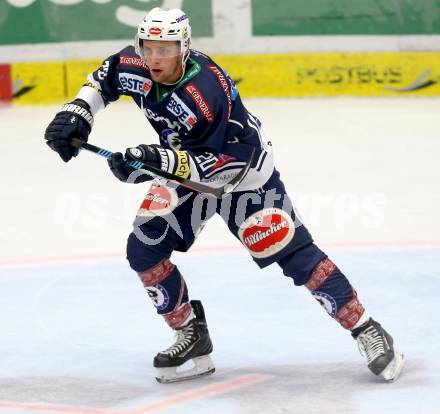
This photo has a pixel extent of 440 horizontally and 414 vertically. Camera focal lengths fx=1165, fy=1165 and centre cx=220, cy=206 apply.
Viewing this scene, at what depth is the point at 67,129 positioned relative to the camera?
4617 mm

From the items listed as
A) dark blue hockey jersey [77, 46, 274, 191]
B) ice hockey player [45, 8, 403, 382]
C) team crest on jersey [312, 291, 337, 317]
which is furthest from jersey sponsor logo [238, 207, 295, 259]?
team crest on jersey [312, 291, 337, 317]

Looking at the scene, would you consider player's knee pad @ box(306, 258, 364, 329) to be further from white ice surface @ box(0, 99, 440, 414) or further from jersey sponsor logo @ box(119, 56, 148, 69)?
jersey sponsor logo @ box(119, 56, 148, 69)

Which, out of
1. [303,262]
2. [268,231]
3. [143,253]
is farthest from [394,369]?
[143,253]

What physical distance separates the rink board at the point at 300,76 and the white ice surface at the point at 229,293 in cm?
208

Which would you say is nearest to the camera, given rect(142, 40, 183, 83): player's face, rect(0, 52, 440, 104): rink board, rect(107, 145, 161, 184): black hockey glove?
rect(107, 145, 161, 184): black hockey glove

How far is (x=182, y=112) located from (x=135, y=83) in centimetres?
33

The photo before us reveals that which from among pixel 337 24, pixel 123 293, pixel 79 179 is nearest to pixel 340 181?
pixel 79 179

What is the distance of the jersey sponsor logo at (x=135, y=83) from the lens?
4.61m

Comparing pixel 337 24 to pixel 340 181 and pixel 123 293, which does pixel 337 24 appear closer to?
pixel 340 181

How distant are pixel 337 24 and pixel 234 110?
8.05 m

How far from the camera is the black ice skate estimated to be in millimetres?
4812

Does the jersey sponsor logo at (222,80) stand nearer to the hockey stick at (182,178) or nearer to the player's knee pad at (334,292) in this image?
the hockey stick at (182,178)

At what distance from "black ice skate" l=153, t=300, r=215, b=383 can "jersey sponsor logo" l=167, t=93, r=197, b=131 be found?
92 cm

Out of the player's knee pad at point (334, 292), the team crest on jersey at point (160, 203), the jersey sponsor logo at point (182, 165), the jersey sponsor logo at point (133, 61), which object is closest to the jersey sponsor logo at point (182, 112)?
the jersey sponsor logo at point (182, 165)
